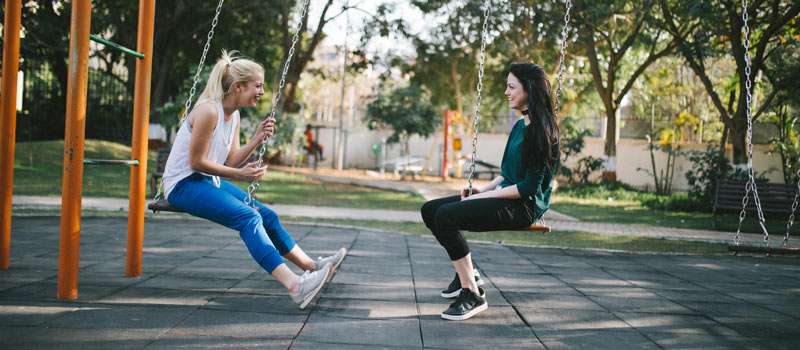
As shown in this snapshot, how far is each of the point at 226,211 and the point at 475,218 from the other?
4.54ft

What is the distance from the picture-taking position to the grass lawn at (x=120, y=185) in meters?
11.9

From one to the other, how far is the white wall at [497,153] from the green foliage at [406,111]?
1.42 meters

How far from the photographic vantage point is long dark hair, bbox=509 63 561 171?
12.0 ft

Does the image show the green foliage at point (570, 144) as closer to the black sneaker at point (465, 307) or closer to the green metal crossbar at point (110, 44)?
the black sneaker at point (465, 307)

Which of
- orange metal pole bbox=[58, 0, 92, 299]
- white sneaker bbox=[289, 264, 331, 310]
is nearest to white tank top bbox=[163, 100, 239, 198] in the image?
orange metal pole bbox=[58, 0, 92, 299]

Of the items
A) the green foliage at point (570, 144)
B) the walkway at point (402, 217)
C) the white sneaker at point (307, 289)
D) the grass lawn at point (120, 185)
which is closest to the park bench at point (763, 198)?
the walkway at point (402, 217)

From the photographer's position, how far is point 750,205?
10094mm

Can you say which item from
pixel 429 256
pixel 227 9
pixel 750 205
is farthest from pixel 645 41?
pixel 429 256

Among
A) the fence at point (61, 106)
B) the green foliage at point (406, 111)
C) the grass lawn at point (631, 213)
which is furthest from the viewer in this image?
the green foliage at point (406, 111)

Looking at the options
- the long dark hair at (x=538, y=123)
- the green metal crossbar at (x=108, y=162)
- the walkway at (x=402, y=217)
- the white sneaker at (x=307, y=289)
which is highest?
the long dark hair at (x=538, y=123)

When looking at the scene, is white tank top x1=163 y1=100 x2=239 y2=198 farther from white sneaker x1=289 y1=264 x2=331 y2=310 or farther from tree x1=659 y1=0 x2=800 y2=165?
tree x1=659 y1=0 x2=800 y2=165

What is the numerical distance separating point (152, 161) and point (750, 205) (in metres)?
14.3

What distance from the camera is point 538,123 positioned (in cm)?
369

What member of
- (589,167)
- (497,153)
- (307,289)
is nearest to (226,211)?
(307,289)
